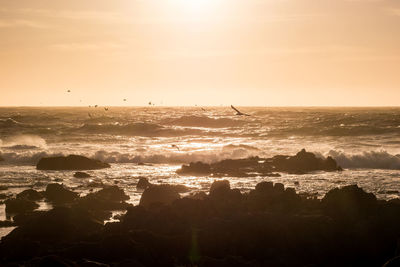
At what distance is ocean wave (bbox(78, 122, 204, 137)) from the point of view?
80250 millimetres

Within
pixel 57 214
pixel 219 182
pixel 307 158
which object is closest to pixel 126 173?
pixel 307 158

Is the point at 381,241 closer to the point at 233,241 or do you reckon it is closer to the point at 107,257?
the point at 233,241

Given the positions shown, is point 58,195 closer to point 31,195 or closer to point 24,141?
point 31,195

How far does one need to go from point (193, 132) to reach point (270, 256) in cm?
6781

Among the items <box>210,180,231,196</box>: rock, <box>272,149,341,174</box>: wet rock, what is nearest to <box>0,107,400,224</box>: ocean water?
<box>272,149,341,174</box>: wet rock

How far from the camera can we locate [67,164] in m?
38.3

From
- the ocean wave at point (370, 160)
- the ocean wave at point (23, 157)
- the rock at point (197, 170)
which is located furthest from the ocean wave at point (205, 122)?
the rock at point (197, 170)

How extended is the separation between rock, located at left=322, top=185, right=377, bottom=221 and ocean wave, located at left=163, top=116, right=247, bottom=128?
75.7 metres

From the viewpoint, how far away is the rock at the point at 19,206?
836 inches

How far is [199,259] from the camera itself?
1405cm

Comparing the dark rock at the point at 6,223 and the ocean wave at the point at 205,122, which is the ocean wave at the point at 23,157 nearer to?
the dark rock at the point at 6,223

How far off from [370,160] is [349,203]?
25.7 m

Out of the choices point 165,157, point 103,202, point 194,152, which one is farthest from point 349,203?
point 194,152

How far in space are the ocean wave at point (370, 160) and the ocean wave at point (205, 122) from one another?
50.4m
